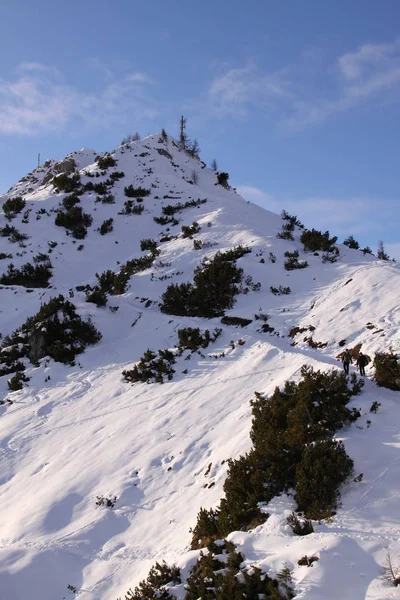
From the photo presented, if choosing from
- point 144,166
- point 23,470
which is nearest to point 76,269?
point 23,470

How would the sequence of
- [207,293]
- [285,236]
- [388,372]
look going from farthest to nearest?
[285,236]
[207,293]
[388,372]

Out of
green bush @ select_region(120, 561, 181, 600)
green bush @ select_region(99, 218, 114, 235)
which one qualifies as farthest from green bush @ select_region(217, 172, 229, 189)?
green bush @ select_region(120, 561, 181, 600)

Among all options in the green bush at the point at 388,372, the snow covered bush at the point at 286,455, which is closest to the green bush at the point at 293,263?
the green bush at the point at 388,372

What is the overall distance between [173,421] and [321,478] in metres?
5.21

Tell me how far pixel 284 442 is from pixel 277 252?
1422cm

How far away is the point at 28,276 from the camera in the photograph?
23297 millimetres

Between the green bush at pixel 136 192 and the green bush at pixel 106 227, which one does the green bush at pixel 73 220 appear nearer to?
the green bush at pixel 106 227

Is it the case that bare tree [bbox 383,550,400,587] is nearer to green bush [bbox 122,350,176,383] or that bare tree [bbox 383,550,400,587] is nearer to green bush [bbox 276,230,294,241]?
green bush [bbox 122,350,176,383]

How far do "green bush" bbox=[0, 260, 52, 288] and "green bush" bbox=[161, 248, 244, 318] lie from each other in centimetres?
930

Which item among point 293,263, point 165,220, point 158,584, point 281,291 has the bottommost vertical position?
point 158,584

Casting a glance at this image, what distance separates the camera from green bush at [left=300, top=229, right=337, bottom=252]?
794 inches

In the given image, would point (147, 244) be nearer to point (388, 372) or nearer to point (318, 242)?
point (318, 242)

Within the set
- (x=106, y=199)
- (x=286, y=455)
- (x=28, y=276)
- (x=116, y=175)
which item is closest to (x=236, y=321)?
(x=286, y=455)

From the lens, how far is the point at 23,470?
33.7 feet
